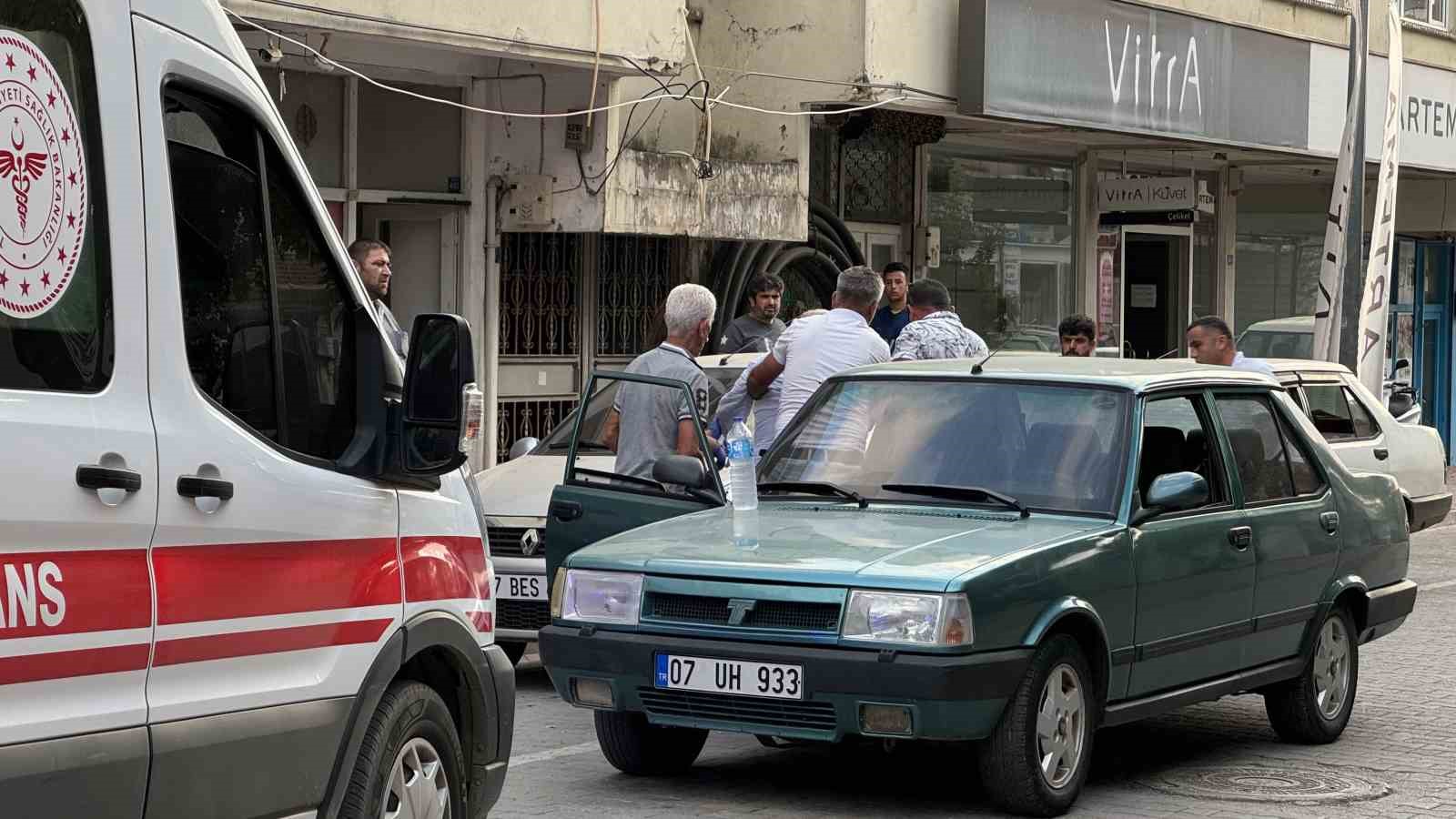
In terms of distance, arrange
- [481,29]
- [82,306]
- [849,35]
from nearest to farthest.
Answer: [82,306], [481,29], [849,35]

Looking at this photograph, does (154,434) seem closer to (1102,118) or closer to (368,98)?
(368,98)

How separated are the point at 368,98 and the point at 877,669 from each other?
32.2 ft

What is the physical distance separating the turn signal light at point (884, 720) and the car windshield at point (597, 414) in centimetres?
334

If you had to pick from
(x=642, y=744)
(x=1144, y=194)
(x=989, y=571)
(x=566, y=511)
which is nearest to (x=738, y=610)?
(x=989, y=571)

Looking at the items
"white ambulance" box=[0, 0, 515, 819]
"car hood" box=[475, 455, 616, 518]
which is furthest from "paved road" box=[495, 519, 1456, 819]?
"white ambulance" box=[0, 0, 515, 819]

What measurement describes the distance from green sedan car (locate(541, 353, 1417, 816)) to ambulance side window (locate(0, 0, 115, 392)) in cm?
348

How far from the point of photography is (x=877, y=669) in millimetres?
7176

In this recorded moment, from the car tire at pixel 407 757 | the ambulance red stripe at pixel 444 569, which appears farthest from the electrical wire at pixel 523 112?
the car tire at pixel 407 757

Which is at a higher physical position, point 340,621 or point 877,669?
point 340,621

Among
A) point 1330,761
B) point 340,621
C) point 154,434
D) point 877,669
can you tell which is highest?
point 154,434

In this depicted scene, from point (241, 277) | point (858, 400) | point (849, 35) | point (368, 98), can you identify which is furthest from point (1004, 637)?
point (849, 35)

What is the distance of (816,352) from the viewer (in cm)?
1122

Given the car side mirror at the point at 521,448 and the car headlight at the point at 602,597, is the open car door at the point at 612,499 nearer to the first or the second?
the car headlight at the point at 602,597

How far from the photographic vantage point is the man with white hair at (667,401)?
9.68 m
